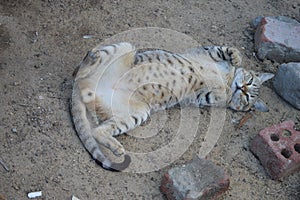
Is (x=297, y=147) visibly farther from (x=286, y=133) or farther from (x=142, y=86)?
(x=142, y=86)

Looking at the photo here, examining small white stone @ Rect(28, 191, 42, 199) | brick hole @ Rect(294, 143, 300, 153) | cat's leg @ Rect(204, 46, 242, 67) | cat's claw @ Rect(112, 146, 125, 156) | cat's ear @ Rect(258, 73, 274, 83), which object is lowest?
small white stone @ Rect(28, 191, 42, 199)

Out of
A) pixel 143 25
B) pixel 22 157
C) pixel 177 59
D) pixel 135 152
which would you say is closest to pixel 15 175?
pixel 22 157

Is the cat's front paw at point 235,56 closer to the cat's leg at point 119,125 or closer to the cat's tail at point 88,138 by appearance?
the cat's leg at point 119,125

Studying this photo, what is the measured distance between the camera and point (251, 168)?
3.92 meters

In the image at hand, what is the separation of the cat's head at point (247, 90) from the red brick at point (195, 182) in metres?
0.91

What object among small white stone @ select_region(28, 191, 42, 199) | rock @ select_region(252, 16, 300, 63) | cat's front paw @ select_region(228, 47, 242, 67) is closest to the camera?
small white stone @ select_region(28, 191, 42, 199)

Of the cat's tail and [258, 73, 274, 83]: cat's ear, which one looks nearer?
the cat's tail

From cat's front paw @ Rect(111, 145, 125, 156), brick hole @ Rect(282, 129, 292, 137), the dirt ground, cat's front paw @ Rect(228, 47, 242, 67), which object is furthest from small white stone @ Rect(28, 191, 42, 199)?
cat's front paw @ Rect(228, 47, 242, 67)

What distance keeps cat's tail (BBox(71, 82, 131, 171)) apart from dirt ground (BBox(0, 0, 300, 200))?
2.1 inches

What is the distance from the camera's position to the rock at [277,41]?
15.3ft

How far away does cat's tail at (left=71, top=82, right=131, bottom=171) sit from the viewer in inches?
146

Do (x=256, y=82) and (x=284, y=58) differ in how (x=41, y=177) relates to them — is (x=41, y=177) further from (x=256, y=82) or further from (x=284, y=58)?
(x=284, y=58)

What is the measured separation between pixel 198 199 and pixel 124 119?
891 mm

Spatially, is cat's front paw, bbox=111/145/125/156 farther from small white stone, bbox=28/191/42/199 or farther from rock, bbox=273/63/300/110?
rock, bbox=273/63/300/110
